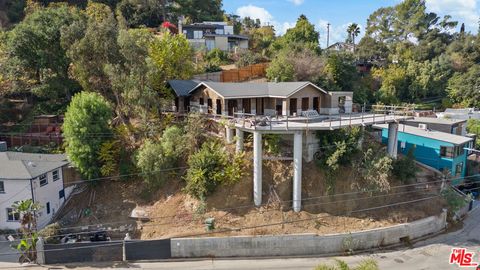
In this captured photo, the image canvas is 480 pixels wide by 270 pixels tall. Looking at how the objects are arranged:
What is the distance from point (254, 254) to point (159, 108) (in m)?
16.4

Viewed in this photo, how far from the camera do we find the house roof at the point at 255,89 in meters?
33.0

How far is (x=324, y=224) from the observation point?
26.5 metres

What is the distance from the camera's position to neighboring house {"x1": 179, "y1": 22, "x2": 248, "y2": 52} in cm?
6184

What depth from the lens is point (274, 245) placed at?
82.1 ft

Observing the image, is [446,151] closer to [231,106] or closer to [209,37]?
[231,106]

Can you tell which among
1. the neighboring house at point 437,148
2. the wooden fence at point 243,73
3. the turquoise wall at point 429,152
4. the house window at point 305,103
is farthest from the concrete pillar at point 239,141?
the wooden fence at point 243,73

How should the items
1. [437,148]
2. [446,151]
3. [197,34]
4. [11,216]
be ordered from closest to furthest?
[11,216] < [446,151] < [437,148] < [197,34]

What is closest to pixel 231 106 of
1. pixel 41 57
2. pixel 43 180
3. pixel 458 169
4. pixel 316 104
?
pixel 316 104

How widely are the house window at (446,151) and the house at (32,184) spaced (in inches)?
1324

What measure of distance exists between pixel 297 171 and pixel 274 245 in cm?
570

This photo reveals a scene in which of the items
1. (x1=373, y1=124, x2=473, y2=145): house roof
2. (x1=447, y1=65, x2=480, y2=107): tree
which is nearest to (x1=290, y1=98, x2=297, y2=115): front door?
(x1=373, y1=124, x2=473, y2=145): house roof

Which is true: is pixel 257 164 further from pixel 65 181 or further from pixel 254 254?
pixel 65 181

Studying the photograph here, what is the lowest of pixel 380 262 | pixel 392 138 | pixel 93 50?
pixel 380 262

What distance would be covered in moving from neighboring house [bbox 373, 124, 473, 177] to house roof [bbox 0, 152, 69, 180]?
30.3 meters
